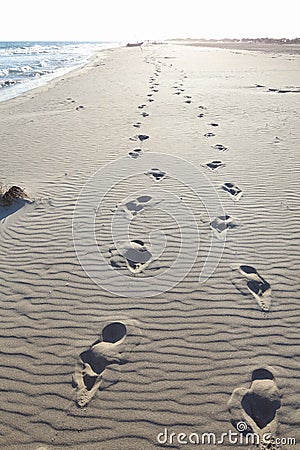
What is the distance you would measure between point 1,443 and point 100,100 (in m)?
14.1

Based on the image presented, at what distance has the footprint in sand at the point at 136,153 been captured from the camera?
777 cm

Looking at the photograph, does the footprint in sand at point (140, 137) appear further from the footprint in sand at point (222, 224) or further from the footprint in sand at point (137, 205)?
the footprint in sand at point (222, 224)

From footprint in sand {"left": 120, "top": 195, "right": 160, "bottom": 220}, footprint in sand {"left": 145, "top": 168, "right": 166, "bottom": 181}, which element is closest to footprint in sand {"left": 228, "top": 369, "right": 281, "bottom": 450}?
footprint in sand {"left": 120, "top": 195, "right": 160, "bottom": 220}

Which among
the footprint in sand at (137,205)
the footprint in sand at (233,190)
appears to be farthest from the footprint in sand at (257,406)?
the footprint in sand at (233,190)

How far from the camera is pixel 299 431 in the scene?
2.61 m

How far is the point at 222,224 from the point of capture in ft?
16.9

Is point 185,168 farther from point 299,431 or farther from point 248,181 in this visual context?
point 299,431

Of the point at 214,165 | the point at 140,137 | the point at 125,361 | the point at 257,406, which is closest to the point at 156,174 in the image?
the point at 214,165

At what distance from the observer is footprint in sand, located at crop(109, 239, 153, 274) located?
4.32 m

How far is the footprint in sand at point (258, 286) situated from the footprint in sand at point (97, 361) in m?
1.53

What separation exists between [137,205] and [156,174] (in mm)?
1362

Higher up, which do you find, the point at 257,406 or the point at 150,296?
the point at 150,296
